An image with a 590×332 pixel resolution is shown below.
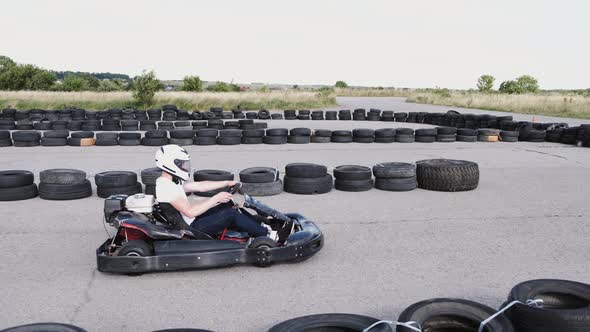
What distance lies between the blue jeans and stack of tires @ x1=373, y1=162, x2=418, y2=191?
12.4ft

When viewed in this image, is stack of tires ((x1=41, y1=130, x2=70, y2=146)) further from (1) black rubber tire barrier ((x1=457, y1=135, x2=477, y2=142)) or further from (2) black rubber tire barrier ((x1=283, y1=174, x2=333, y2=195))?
(1) black rubber tire barrier ((x1=457, y1=135, x2=477, y2=142))

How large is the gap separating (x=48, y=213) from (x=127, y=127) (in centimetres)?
1229

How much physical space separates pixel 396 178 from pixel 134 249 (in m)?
4.76

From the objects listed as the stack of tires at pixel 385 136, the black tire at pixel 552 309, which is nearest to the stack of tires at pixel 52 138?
the stack of tires at pixel 385 136

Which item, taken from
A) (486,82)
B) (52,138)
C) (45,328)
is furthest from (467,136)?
(486,82)

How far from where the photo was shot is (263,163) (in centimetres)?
1127

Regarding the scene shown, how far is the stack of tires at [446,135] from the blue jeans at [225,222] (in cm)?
1160

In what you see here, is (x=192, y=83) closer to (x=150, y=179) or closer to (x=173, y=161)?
(x=150, y=179)

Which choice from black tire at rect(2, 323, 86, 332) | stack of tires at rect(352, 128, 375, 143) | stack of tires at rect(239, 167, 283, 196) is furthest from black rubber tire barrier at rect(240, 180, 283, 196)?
stack of tires at rect(352, 128, 375, 143)

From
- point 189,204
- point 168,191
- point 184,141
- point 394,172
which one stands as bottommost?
point 184,141

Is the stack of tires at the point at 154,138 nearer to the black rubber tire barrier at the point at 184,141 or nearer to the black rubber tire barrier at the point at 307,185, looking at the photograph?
the black rubber tire barrier at the point at 184,141

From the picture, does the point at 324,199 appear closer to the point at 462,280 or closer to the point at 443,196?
the point at 443,196

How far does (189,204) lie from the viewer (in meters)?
4.76

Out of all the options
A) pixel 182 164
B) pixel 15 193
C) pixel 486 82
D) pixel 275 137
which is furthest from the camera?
pixel 486 82
